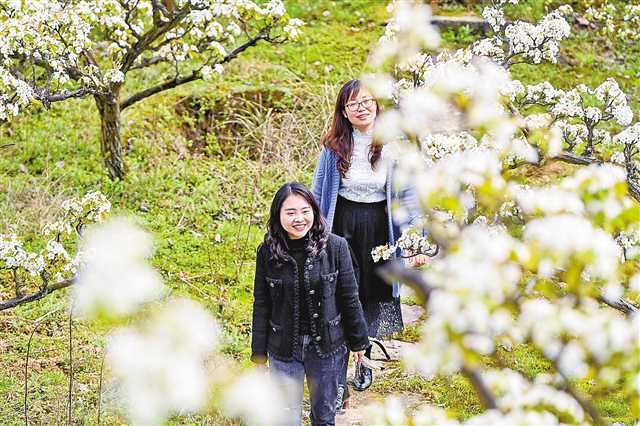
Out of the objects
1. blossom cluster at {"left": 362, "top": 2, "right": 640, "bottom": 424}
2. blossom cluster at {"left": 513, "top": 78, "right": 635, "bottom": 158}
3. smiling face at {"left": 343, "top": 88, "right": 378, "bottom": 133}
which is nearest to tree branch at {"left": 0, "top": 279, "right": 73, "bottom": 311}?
smiling face at {"left": 343, "top": 88, "right": 378, "bottom": 133}

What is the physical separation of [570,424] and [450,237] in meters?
0.37

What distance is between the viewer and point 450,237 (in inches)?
53.2

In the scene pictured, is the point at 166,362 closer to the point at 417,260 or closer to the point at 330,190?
the point at 330,190

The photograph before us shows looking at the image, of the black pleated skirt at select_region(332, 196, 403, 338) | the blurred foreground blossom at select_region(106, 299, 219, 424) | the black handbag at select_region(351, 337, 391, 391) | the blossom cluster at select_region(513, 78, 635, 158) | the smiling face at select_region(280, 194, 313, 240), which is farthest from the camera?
the black handbag at select_region(351, 337, 391, 391)

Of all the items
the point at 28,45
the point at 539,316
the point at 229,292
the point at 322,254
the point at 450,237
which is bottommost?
the point at 229,292

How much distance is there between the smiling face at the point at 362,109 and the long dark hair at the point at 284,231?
0.62 meters

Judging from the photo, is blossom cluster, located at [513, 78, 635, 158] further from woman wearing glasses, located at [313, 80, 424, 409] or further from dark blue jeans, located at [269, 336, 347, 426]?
dark blue jeans, located at [269, 336, 347, 426]

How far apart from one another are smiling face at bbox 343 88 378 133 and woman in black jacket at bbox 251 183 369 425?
0.63 metres

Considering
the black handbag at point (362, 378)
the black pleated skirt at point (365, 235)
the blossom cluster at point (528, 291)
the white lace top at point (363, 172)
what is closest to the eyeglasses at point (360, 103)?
the white lace top at point (363, 172)

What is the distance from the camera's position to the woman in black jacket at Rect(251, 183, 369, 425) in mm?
3213

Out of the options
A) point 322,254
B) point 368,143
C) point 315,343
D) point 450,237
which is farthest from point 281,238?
point 450,237

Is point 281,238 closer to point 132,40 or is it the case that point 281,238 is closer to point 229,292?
point 229,292

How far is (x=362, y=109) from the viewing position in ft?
12.1

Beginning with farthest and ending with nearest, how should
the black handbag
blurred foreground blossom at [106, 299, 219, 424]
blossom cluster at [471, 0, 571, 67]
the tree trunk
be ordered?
the tree trunk, the black handbag, blossom cluster at [471, 0, 571, 67], blurred foreground blossom at [106, 299, 219, 424]
